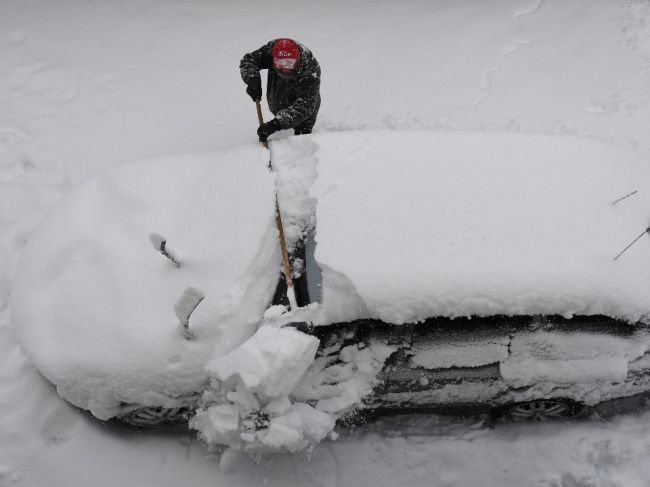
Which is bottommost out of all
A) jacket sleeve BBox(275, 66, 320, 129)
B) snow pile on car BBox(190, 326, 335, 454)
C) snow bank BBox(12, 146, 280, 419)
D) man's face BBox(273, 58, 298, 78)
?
snow pile on car BBox(190, 326, 335, 454)

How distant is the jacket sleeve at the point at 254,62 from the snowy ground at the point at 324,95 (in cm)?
103

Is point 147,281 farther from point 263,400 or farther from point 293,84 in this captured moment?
point 293,84

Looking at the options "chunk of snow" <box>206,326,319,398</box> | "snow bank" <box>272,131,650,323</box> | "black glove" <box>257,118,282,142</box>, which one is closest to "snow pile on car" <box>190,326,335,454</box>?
"chunk of snow" <box>206,326,319,398</box>

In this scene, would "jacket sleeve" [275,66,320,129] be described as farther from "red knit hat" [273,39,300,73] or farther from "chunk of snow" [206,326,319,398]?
"chunk of snow" [206,326,319,398]

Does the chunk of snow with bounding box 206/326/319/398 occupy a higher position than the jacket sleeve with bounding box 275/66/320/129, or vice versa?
the jacket sleeve with bounding box 275/66/320/129

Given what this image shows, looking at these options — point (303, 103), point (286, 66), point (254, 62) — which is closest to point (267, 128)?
point (303, 103)

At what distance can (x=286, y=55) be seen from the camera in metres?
3.29

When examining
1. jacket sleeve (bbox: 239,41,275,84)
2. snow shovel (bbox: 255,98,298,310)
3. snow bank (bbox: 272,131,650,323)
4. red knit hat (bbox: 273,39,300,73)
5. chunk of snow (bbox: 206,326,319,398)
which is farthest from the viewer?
jacket sleeve (bbox: 239,41,275,84)

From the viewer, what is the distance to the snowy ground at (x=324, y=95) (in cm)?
294

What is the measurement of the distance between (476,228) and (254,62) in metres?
2.13

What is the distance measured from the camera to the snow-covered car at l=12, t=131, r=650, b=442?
240 cm

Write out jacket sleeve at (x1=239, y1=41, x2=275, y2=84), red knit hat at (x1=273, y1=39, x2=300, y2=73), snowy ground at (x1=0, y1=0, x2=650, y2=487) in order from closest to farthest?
snowy ground at (x1=0, y1=0, x2=650, y2=487), red knit hat at (x1=273, y1=39, x2=300, y2=73), jacket sleeve at (x1=239, y1=41, x2=275, y2=84)

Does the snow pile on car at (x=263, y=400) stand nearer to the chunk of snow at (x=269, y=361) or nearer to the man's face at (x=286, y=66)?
the chunk of snow at (x=269, y=361)

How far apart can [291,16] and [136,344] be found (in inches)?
168
